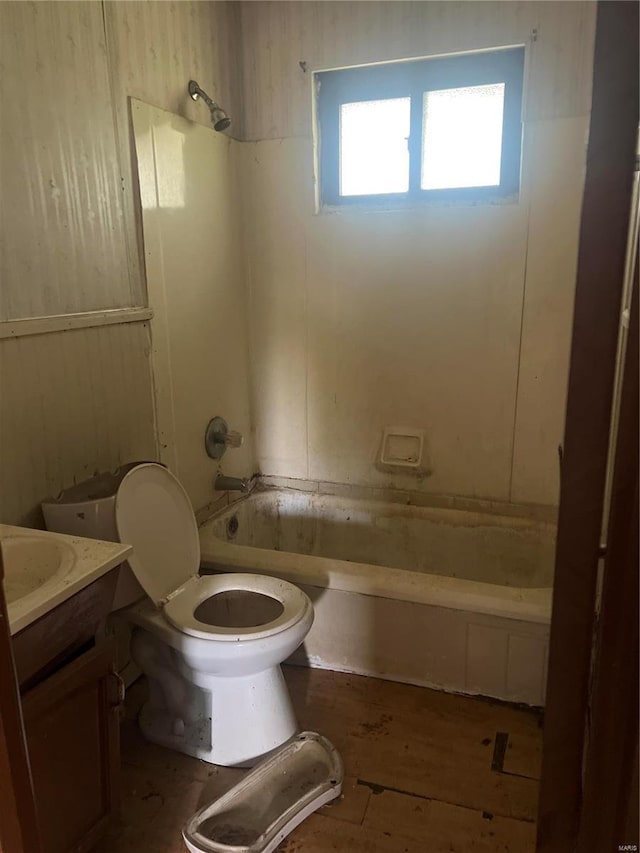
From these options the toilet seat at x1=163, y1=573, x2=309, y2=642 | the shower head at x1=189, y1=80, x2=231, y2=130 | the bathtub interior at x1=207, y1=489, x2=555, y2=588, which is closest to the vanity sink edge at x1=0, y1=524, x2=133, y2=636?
the toilet seat at x1=163, y1=573, x2=309, y2=642

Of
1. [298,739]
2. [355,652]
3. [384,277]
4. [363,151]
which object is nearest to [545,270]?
[384,277]

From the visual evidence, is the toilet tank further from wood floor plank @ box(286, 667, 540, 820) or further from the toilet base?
wood floor plank @ box(286, 667, 540, 820)

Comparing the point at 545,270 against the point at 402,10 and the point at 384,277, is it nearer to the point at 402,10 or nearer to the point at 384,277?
the point at 384,277

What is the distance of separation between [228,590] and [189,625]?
0.25m

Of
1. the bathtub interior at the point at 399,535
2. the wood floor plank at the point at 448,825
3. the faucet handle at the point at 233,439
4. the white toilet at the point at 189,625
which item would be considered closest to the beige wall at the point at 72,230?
the white toilet at the point at 189,625

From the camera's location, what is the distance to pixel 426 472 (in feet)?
9.04

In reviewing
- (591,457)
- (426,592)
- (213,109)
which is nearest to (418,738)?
(426,592)

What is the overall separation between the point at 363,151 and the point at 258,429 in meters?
1.33

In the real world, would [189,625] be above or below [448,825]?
above

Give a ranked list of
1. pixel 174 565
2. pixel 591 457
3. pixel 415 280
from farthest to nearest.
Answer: pixel 415 280 → pixel 174 565 → pixel 591 457

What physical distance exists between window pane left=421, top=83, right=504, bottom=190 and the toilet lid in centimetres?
161

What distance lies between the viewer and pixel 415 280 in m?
2.59

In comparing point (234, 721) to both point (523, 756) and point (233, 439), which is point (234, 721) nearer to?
point (523, 756)

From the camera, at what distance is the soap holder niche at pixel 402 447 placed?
272 cm
